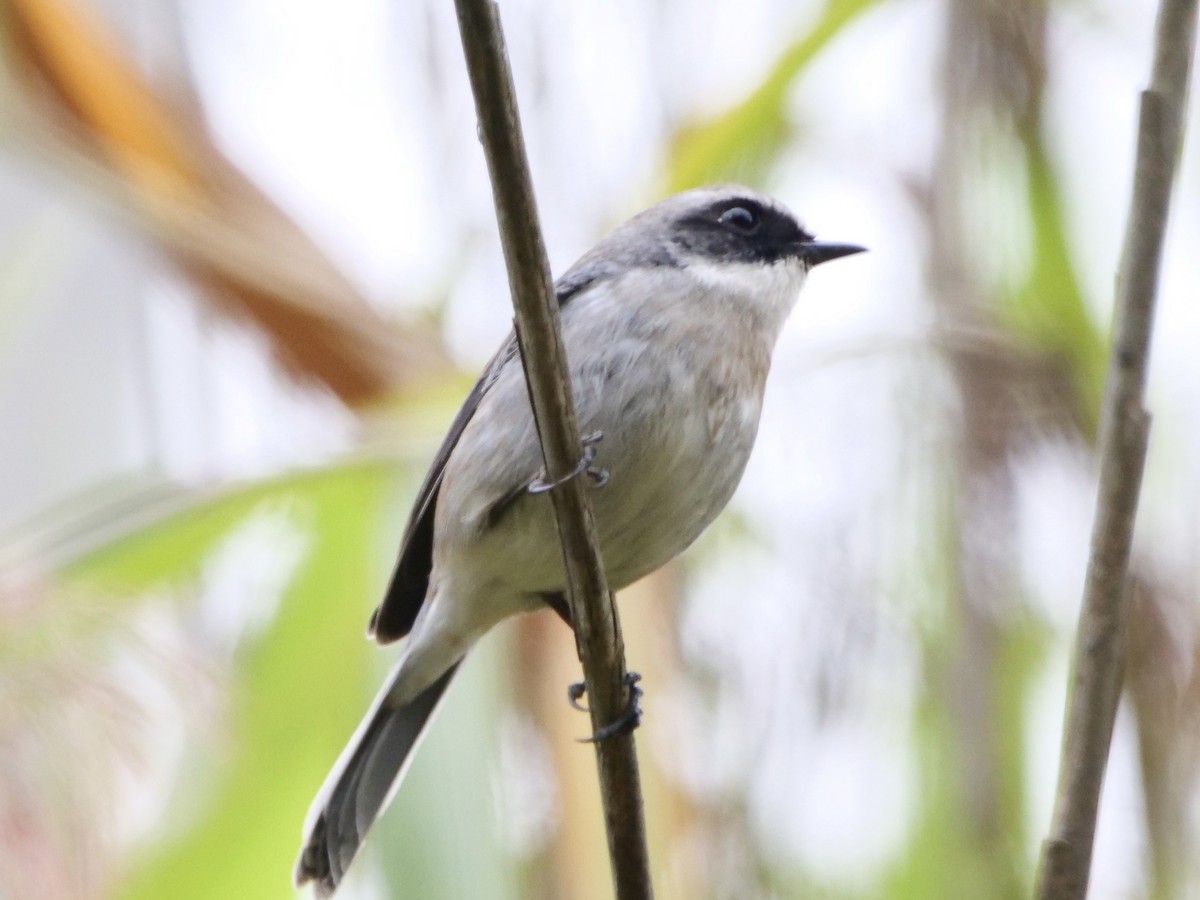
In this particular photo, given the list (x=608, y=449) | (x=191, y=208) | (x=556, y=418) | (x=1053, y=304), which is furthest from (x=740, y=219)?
(x=556, y=418)

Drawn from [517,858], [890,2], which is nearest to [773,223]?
[890,2]

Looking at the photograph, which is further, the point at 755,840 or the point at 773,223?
the point at 773,223

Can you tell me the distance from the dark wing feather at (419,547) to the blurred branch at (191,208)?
1.16 ft

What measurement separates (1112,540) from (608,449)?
1.23 meters

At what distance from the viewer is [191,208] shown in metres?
3.34

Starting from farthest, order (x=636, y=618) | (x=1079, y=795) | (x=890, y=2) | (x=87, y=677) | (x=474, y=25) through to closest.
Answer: (x=890, y=2), (x=636, y=618), (x=87, y=677), (x=474, y=25), (x=1079, y=795)

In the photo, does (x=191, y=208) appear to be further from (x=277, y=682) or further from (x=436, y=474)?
(x=277, y=682)

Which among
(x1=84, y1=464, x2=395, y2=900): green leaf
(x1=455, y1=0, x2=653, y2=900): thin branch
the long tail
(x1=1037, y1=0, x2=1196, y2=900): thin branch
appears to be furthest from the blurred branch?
(x1=1037, y1=0, x2=1196, y2=900): thin branch

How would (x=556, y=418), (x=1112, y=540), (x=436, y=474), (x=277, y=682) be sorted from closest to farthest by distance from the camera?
(x=1112, y=540) < (x=556, y=418) < (x=277, y=682) < (x=436, y=474)

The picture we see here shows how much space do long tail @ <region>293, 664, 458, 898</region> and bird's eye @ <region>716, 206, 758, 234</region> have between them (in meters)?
1.11

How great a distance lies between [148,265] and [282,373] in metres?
0.59

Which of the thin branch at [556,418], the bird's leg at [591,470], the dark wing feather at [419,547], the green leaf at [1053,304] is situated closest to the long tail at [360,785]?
the dark wing feather at [419,547]

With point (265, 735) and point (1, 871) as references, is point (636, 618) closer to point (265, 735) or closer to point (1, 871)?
point (265, 735)

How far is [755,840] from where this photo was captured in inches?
116
